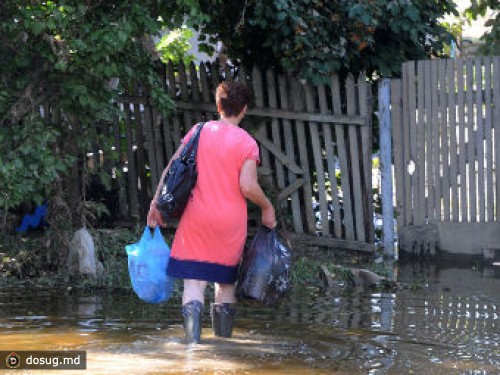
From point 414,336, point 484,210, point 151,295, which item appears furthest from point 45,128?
point 484,210

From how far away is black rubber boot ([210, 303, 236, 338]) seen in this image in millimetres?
5906

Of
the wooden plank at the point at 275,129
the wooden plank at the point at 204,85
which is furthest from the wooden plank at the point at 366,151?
the wooden plank at the point at 204,85

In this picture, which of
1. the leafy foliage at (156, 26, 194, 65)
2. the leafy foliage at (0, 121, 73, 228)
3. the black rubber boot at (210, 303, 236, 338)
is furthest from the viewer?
the leafy foliage at (156, 26, 194, 65)

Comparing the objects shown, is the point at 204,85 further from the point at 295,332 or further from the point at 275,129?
the point at 295,332

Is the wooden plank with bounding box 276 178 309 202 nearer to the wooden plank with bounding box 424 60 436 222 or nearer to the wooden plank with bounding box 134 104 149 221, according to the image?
the wooden plank with bounding box 424 60 436 222

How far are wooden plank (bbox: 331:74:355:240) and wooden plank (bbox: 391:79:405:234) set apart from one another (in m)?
0.48

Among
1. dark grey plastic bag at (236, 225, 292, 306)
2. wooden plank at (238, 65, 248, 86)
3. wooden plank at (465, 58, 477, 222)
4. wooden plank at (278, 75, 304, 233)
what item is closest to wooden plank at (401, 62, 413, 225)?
wooden plank at (465, 58, 477, 222)

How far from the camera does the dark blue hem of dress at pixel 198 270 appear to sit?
18.8ft

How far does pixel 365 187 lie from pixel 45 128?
3.20 m

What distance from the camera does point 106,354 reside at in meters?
5.38

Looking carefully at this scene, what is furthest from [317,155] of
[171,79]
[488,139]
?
[171,79]

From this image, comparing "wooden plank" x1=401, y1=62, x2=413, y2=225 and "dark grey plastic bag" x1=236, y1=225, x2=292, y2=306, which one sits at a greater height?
"wooden plank" x1=401, y1=62, x2=413, y2=225

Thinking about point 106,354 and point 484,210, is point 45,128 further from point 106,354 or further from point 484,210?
point 484,210

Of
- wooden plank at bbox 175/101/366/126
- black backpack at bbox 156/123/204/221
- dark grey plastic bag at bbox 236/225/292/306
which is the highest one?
wooden plank at bbox 175/101/366/126
